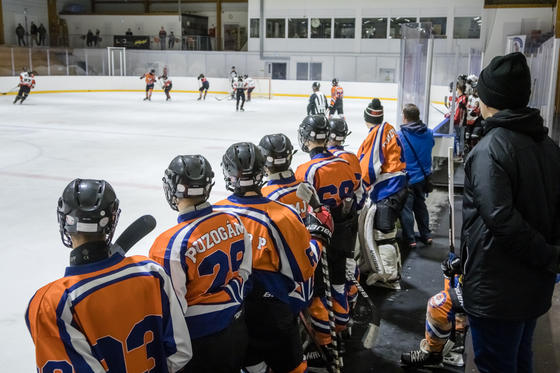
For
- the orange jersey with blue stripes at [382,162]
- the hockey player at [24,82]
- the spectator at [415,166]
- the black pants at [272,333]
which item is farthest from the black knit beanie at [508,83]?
the hockey player at [24,82]

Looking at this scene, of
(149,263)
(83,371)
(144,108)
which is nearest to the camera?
(83,371)

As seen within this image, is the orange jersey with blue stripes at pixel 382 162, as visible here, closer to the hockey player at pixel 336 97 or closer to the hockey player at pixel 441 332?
the hockey player at pixel 441 332

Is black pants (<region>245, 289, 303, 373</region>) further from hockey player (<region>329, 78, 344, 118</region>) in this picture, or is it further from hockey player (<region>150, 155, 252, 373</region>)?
hockey player (<region>329, 78, 344, 118</region>)

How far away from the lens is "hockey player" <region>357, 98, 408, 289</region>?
411 centimetres

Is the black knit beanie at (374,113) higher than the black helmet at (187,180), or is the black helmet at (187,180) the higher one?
the black knit beanie at (374,113)

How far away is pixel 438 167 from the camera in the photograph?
8.70 metres

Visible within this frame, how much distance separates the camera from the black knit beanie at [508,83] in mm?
1833

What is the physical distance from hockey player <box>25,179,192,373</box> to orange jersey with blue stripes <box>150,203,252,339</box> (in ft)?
0.72

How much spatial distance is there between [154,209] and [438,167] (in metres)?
4.71

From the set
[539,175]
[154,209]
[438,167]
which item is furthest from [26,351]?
[438,167]

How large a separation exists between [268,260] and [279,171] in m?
0.54

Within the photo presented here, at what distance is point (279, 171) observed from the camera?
2611 mm

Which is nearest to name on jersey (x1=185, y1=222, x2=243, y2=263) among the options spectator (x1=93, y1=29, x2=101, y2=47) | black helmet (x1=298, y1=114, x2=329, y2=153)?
black helmet (x1=298, y1=114, x2=329, y2=153)

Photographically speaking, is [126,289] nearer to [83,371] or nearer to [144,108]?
[83,371]
